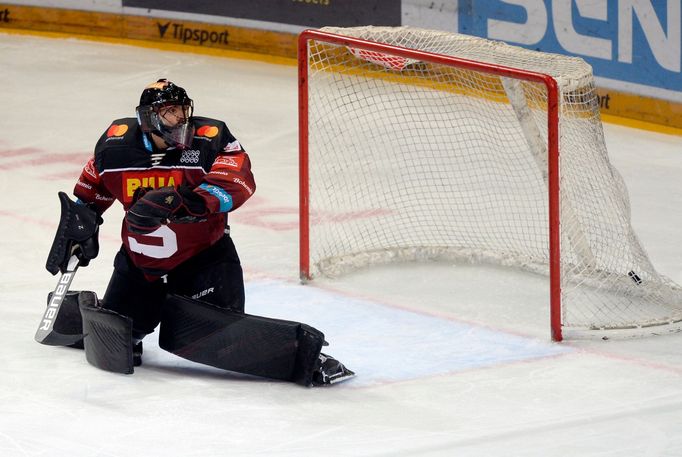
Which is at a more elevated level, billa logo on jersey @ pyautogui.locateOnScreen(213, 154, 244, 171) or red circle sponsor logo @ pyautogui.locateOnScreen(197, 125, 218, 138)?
red circle sponsor logo @ pyautogui.locateOnScreen(197, 125, 218, 138)

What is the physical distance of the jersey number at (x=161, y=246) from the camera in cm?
469

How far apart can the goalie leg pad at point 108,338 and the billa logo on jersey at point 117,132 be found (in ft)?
1.86

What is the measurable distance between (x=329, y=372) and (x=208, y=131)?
0.90m

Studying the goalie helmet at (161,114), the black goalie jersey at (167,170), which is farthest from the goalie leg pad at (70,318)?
the goalie helmet at (161,114)

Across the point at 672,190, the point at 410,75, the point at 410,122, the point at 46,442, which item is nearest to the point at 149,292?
the point at 46,442

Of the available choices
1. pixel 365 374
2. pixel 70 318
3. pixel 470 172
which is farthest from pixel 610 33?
pixel 70 318

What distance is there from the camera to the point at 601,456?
12.9 ft

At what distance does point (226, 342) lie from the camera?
4.61 m

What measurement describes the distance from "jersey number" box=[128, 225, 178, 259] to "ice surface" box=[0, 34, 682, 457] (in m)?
0.40

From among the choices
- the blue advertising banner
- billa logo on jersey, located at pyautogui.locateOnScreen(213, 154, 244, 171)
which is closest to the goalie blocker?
billa logo on jersey, located at pyautogui.locateOnScreen(213, 154, 244, 171)

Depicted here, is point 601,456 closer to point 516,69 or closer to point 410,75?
point 516,69

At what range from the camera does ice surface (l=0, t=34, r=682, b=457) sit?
4.09 meters

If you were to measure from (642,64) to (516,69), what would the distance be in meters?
3.28

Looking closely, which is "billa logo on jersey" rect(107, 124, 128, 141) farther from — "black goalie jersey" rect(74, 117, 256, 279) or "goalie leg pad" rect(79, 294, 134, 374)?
"goalie leg pad" rect(79, 294, 134, 374)
